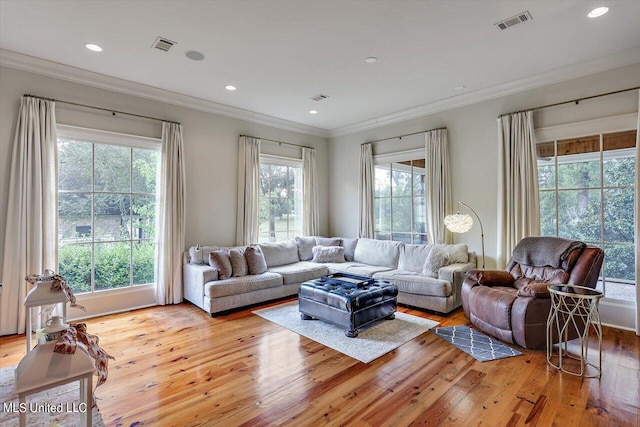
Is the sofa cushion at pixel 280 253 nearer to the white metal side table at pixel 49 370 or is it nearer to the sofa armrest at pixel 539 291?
the sofa armrest at pixel 539 291

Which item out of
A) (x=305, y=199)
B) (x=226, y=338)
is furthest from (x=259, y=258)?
(x=305, y=199)

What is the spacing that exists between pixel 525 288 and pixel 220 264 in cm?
354

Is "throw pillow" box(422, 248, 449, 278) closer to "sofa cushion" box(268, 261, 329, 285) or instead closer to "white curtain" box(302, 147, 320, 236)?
"sofa cushion" box(268, 261, 329, 285)

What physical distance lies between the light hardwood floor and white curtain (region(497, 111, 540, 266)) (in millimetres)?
1369

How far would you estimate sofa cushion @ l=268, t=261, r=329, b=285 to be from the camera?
480 centimetres

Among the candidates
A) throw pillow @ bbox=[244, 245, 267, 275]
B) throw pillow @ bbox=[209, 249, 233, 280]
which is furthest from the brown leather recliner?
throw pillow @ bbox=[209, 249, 233, 280]

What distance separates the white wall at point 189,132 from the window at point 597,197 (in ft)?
14.0

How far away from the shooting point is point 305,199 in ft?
20.8

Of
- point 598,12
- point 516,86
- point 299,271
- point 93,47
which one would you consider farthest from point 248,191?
point 598,12

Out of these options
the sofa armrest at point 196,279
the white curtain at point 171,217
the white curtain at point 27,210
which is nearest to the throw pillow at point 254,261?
the sofa armrest at point 196,279

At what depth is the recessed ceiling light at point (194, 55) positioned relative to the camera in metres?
3.35

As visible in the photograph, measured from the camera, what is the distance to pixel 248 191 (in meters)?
5.38

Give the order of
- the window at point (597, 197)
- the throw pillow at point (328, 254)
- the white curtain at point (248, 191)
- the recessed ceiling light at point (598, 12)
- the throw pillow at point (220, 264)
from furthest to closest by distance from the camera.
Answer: the throw pillow at point (328, 254) < the white curtain at point (248, 191) < the throw pillow at point (220, 264) < the window at point (597, 197) < the recessed ceiling light at point (598, 12)

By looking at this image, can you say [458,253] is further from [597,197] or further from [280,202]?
[280,202]
